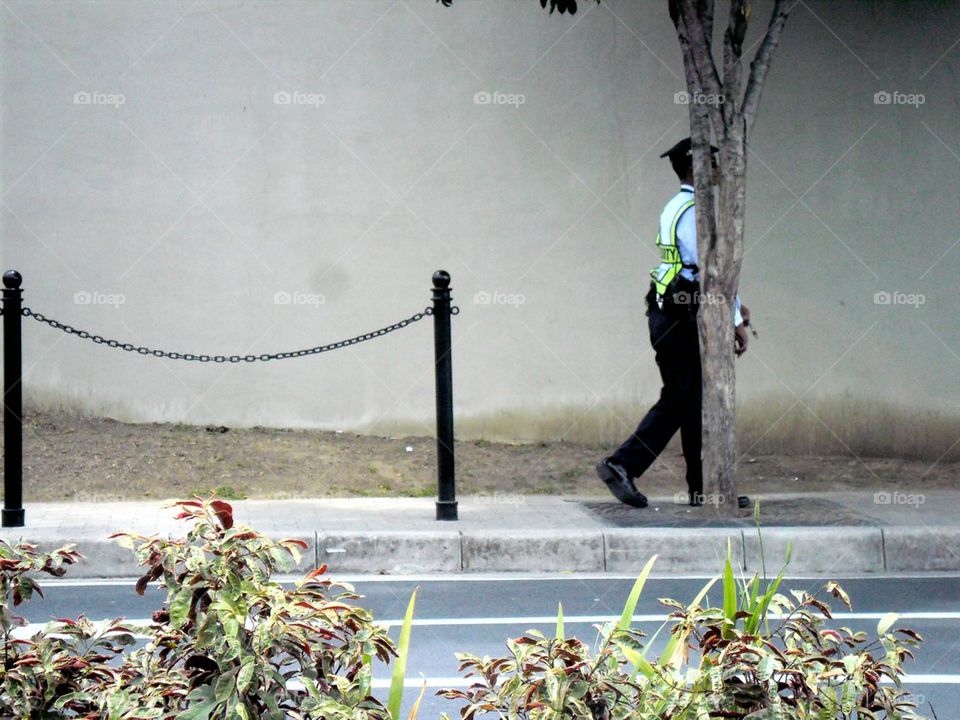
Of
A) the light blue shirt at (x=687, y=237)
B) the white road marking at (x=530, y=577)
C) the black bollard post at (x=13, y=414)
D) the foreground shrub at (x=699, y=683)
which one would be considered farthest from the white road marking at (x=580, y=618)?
the foreground shrub at (x=699, y=683)

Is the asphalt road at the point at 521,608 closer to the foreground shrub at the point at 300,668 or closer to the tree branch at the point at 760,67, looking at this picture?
the foreground shrub at the point at 300,668

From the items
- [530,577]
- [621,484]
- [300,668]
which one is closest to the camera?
[300,668]

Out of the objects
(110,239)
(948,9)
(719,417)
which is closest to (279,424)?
(110,239)

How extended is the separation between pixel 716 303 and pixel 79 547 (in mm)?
3737

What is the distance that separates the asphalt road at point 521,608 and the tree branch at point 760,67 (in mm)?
2637

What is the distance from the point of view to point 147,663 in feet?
9.29

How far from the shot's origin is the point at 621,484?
8180 mm

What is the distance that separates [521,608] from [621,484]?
200cm

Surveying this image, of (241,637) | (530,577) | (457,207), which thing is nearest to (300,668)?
(241,637)

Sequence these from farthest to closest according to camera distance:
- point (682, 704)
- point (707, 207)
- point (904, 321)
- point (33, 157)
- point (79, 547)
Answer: point (904, 321) < point (33, 157) < point (707, 207) < point (79, 547) < point (682, 704)

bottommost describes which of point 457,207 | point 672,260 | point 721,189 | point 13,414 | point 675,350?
point 13,414

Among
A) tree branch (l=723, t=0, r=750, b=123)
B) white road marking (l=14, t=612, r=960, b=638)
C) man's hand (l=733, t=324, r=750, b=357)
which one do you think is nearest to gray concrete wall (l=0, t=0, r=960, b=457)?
A: man's hand (l=733, t=324, r=750, b=357)

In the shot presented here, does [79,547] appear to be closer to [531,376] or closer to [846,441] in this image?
[531,376]

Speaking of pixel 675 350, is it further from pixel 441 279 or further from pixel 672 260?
pixel 441 279
